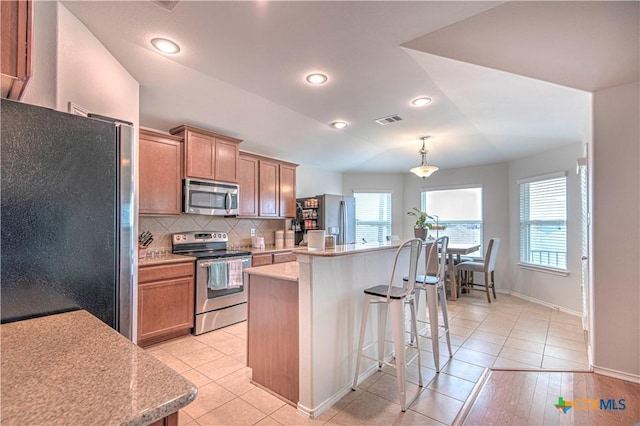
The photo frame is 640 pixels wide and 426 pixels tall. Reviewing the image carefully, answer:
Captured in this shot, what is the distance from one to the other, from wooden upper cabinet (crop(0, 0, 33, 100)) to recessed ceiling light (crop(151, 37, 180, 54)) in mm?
1088

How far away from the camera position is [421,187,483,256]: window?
588cm

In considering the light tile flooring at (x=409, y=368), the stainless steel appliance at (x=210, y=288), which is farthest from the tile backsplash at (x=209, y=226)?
the light tile flooring at (x=409, y=368)

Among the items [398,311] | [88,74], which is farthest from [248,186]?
[398,311]

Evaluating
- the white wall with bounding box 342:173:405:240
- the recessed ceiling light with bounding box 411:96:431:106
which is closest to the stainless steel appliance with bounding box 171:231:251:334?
the recessed ceiling light with bounding box 411:96:431:106

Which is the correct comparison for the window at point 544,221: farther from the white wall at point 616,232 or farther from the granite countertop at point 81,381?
the granite countertop at point 81,381

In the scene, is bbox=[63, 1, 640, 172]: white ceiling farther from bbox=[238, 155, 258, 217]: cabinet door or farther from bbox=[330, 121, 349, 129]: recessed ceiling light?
bbox=[238, 155, 258, 217]: cabinet door

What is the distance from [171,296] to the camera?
3.11 m

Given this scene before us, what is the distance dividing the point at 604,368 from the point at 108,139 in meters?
3.70

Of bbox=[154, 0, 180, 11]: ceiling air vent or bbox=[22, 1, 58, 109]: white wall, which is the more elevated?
bbox=[154, 0, 180, 11]: ceiling air vent

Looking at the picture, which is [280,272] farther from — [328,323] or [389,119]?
[389,119]

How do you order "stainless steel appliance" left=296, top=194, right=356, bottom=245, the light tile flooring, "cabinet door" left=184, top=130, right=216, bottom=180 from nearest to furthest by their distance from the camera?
the light tile flooring → "cabinet door" left=184, top=130, right=216, bottom=180 → "stainless steel appliance" left=296, top=194, right=356, bottom=245

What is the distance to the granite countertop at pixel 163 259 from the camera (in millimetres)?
2963

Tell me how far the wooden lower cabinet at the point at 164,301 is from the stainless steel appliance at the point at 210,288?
9 cm

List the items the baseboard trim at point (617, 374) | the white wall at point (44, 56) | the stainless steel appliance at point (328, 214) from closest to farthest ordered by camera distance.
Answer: the white wall at point (44, 56), the baseboard trim at point (617, 374), the stainless steel appliance at point (328, 214)
